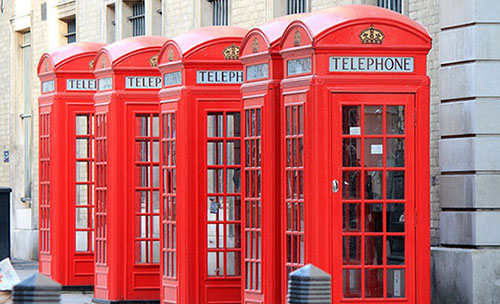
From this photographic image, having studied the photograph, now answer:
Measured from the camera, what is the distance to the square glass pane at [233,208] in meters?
14.0

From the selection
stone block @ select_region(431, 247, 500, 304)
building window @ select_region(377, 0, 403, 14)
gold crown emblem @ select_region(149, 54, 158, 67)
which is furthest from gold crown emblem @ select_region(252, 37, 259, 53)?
building window @ select_region(377, 0, 403, 14)

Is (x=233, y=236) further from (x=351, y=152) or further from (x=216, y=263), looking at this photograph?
(x=351, y=152)

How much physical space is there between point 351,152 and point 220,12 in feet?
31.8

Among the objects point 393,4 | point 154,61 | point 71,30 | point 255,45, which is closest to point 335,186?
point 255,45

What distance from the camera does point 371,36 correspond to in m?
11.5

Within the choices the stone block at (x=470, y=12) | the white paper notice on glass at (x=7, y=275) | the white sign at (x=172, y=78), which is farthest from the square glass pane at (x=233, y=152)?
the white paper notice on glass at (x=7, y=275)

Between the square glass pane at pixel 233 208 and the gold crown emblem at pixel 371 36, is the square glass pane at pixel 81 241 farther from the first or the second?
the gold crown emblem at pixel 371 36

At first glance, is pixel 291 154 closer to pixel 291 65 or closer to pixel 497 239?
pixel 291 65

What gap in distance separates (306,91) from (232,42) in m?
2.53

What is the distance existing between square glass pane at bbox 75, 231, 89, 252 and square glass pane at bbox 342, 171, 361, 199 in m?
7.00

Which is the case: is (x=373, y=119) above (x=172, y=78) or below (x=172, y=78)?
below

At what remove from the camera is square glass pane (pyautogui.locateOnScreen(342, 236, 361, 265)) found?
37.8 ft

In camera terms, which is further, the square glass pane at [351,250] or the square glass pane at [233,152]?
the square glass pane at [233,152]

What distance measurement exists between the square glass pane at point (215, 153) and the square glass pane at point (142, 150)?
1.72 metres
